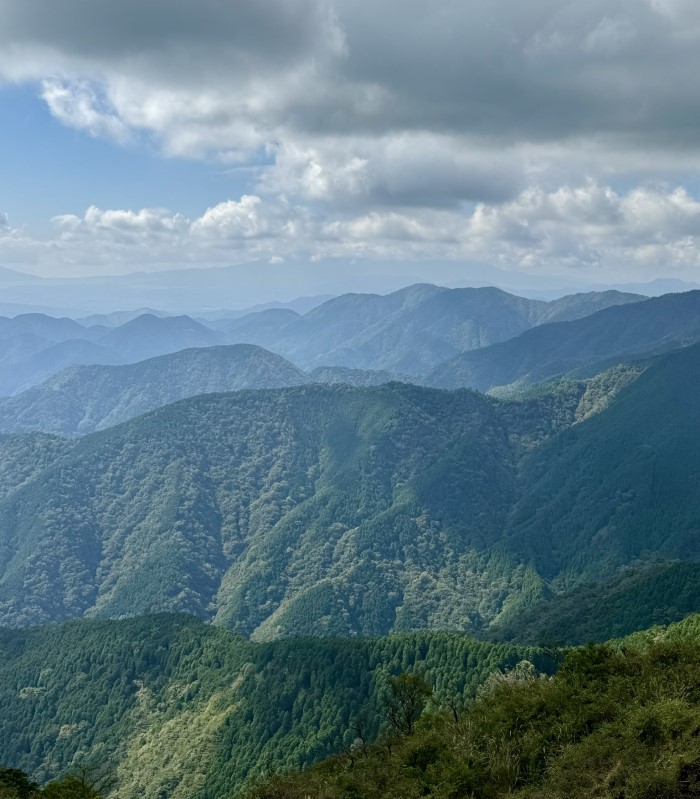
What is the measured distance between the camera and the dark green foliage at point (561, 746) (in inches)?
2259

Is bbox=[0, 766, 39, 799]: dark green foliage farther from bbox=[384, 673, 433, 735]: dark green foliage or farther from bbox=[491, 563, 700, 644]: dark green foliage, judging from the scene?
bbox=[491, 563, 700, 644]: dark green foliage

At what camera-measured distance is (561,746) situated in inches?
2635

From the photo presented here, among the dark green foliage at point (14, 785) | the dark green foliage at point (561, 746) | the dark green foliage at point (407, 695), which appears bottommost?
the dark green foliage at point (14, 785)

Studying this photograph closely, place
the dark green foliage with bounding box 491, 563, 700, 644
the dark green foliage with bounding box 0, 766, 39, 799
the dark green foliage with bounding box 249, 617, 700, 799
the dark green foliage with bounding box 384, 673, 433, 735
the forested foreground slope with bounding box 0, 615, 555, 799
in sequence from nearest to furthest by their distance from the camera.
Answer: the dark green foliage with bounding box 249, 617, 700, 799 → the dark green foliage with bounding box 0, 766, 39, 799 → the dark green foliage with bounding box 384, 673, 433, 735 → the forested foreground slope with bounding box 0, 615, 555, 799 → the dark green foliage with bounding box 491, 563, 700, 644

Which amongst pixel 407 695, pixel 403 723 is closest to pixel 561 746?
pixel 407 695

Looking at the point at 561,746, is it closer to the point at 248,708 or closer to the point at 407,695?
the point at 407,695

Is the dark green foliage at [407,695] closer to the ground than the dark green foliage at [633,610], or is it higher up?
higher up

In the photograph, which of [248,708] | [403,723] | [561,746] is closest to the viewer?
[561,746]

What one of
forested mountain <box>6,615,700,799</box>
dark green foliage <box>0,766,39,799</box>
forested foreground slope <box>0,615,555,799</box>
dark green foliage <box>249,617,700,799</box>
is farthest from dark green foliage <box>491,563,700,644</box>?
dark green foliage <box>0,766,39,799</box>

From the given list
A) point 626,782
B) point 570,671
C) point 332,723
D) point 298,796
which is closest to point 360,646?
point 332,723

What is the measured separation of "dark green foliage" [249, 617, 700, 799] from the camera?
188 ft

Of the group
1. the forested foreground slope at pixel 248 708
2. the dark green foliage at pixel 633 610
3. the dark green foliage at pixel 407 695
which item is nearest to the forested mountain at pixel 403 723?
the dark green foliage at pixel 407 695

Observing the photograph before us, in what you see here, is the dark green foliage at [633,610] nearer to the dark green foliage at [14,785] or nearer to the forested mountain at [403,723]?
the forested mountain at [403,723]

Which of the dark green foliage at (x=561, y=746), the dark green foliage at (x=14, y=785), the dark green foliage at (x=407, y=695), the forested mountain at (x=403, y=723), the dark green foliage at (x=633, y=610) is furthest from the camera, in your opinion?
the dark green foliage at (x=633, y=610)
